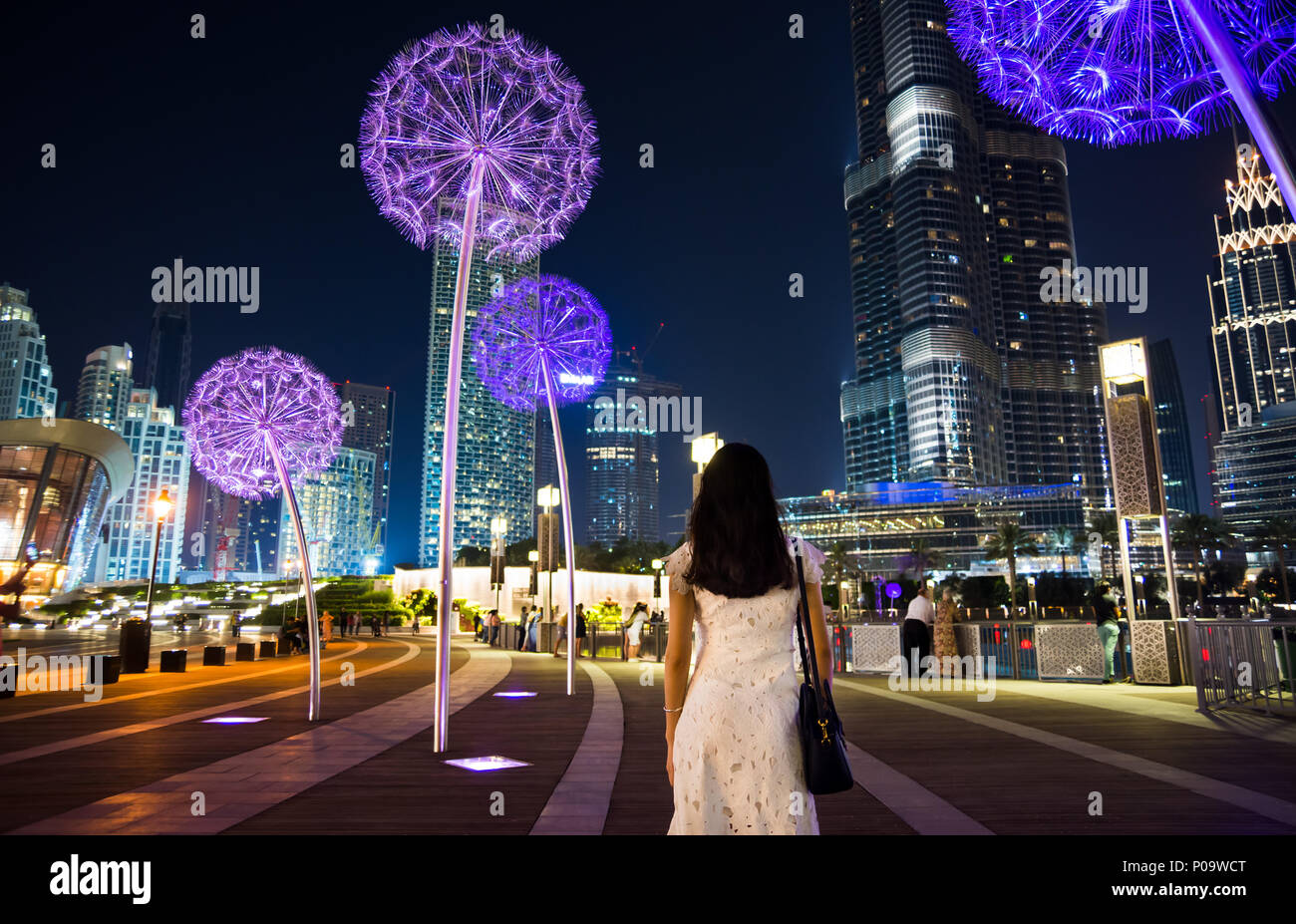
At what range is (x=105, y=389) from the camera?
19112 cm

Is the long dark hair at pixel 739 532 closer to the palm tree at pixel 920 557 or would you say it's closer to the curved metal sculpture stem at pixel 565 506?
the curved metal sculpture stem at pixel 565 506

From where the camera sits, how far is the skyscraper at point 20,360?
384 feet

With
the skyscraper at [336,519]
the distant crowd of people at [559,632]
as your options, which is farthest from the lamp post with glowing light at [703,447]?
the skyscraper at [336,519]

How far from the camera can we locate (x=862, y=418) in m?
189

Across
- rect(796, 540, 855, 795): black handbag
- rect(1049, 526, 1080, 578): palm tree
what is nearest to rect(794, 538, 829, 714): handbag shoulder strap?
rect(796, 540, 855, 795): black handbag

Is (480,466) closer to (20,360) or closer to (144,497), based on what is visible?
(20,360)

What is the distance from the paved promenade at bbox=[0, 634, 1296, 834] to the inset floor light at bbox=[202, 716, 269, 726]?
0.73 feet

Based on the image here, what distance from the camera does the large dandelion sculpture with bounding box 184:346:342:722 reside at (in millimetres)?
12828

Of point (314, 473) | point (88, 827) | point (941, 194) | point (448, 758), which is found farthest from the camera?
point (941, 194)

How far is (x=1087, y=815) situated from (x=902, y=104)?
199 metres

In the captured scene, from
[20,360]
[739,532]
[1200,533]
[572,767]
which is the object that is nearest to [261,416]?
[572,767]

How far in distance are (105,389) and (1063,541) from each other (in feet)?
698
